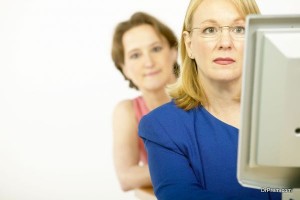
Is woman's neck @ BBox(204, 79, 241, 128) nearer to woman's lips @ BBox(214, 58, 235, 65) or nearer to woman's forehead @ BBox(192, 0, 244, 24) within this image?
woman's lips @ BBox(214, 58, 235, 65)

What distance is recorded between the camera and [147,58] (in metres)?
2.18

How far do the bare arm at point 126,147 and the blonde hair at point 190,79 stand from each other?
0.35 metres

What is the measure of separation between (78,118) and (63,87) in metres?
0.16

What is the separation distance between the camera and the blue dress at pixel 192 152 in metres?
1.53

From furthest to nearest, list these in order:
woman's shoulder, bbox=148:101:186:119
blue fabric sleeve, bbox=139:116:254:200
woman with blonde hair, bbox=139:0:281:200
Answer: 1. woman's shoulder, bbox=148:101:186:119
2. woman with blonde hair, bbox=139:0:281:200
3. blue fabric sleeve, bbox=139:116:254:200

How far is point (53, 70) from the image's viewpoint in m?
2.21

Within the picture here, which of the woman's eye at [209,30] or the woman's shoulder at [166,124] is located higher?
the woman's eye at [209,30]

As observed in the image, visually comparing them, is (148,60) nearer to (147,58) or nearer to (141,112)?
(147,58)

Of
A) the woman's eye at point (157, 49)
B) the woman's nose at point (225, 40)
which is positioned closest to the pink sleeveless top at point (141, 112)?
the woman's eye at point (157, 49)

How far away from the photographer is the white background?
86.6 inches

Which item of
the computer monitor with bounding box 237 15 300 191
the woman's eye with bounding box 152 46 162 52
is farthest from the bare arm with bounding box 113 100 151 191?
the computer monitor with bounding box 237 15 300 191

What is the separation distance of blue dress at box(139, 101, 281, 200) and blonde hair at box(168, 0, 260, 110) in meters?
0.04

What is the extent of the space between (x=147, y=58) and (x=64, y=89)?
42 centimetres

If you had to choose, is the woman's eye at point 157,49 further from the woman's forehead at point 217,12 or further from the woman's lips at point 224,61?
the woman's lips at point 224,61
